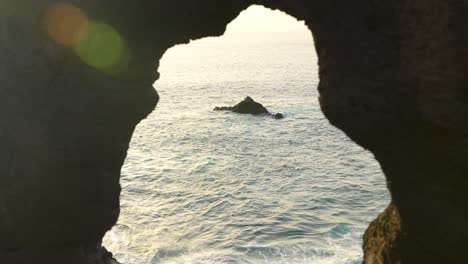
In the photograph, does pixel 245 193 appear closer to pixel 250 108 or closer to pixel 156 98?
pixel 156 98

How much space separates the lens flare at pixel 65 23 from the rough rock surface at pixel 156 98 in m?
0.17

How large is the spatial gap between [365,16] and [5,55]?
947 cm

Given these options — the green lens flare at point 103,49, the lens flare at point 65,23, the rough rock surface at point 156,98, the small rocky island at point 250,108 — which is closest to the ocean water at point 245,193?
the small rocky island at point 250,108

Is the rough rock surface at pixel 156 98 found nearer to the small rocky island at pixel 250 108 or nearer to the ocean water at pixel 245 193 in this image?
the ocean water at pixel 245 193

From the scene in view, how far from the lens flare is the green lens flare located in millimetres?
217

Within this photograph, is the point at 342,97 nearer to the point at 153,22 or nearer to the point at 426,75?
the point at 426,75

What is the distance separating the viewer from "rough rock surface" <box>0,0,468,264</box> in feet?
28.8

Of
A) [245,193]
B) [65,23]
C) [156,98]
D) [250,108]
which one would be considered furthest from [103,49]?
[250,108]

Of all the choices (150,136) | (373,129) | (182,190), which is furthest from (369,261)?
(150,136)

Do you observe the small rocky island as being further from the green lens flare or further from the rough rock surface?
the green lens flare

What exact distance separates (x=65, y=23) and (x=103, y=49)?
1.21 metres

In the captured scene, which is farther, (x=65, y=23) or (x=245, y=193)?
(x=245, y=193)

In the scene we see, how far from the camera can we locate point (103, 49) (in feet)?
41.2

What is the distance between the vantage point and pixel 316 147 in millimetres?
44031
